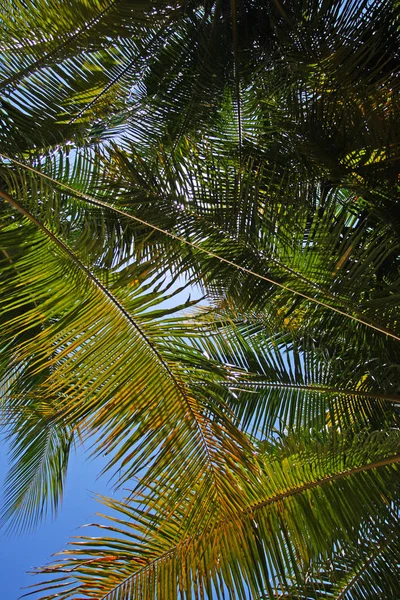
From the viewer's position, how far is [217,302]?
A: 165 inches

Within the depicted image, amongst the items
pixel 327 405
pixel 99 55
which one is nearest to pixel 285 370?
pixel 327 405

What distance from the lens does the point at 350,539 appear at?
2770 mm

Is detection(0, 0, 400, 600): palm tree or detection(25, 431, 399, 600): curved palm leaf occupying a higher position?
detection(0, 0, 400, 600): palm tree

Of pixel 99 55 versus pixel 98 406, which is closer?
pixel 98 406

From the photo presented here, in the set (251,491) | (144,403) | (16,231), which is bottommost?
(251,491)

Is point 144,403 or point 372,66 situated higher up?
point 372,66

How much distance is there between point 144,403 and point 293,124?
225 centimetres

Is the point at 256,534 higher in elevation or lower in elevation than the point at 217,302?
lower

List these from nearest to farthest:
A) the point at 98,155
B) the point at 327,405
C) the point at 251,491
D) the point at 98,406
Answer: the point at 98,406 < the point at 251,491 < the point at 98,155 < the point at 327,405

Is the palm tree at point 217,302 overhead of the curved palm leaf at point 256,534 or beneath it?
overhead

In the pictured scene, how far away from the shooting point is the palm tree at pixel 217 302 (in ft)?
8.63

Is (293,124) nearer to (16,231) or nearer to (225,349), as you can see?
(225,349)

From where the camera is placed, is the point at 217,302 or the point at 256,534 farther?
the point at 217,302

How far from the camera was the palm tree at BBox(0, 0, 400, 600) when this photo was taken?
2629mm
